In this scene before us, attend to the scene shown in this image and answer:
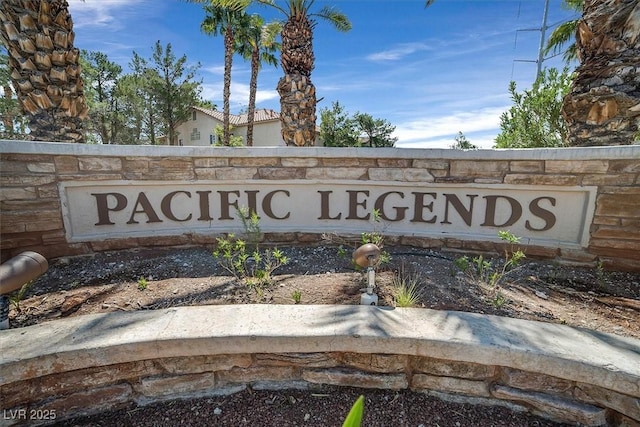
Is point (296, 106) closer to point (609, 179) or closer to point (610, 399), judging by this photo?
point (609, 179)

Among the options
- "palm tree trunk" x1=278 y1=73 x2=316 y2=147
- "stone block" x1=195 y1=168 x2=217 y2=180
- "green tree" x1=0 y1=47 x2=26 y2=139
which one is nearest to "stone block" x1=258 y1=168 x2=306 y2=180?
"stone block" x1=195 y1=168 x2=217 y2=180

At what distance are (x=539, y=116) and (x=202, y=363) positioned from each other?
351 inches

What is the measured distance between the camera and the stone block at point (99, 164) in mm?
3143

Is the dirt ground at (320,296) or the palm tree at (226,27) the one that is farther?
the palm tree at (226,27)

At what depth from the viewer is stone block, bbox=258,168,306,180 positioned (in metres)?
3.44

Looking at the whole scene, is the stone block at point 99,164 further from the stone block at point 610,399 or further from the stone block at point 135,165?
the stone block at point 610,399

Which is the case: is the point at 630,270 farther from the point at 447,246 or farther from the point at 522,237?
the point at 447,246

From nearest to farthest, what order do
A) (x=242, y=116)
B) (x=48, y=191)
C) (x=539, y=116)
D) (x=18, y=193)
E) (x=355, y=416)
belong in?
(x=355, y=416) → (x=18, y=193) → (x=48, y=191) → (x=539, y=116) → (x=242, y=116)

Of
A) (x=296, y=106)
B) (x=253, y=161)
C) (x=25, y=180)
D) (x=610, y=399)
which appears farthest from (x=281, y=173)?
(x=296, y=106)

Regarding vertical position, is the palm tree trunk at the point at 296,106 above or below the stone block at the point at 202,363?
above

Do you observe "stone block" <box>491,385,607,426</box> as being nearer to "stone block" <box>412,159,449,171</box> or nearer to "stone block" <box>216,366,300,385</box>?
"stone block" <box>216,366,300,385</box>

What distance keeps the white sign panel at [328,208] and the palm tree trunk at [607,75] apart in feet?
8.75

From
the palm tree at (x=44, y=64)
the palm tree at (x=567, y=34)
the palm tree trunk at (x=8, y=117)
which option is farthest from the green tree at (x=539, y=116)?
the palm tree trunk at (x=8, y=117)

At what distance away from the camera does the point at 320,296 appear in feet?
8.05
